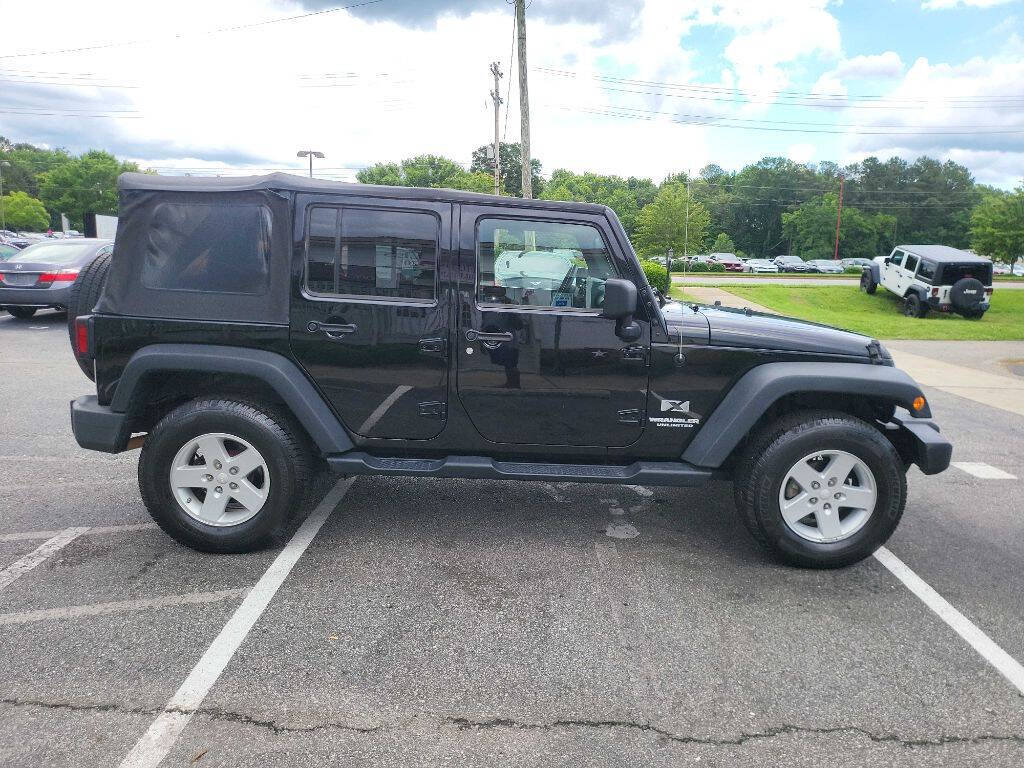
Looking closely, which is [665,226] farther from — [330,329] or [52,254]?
[330,329]

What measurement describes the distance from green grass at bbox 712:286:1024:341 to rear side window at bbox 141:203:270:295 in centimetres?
1397

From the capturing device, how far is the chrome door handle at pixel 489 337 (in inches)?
141

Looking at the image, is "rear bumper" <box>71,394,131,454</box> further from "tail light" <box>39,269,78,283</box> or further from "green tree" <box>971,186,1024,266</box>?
"green tree" <box>971,186,1024,266</box>

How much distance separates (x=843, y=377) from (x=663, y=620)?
154 centimetres

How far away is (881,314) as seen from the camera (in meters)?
22.1

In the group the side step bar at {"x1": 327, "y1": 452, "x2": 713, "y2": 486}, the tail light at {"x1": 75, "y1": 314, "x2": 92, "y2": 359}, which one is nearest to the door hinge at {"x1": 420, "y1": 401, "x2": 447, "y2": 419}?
the side step bar at {"x1": 327, "y1": 452, "x2": 713, "y2": 486}

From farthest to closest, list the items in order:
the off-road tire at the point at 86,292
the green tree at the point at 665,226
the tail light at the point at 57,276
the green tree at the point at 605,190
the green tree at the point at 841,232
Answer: the green tree at the point at 841,232 → the green tree at the point at 605,190 → the green tree at the point at 665,226 → the tail light at the point at 57,276 → the off-road tire at the point at 86,292

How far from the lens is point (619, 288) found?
3.40 meters

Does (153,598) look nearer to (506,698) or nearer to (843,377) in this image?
(506,698)

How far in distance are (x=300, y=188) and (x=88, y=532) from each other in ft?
7.58

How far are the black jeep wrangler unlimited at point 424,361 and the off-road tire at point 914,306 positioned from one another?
2046 cm

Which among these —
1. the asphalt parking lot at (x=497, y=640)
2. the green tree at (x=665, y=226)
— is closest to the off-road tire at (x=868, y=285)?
the green tree at (x=665, y=226)

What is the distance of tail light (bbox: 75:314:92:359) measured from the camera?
3.62 metres

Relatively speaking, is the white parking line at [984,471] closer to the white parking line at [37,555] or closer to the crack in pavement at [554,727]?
the crack in pavement at [554,727]
